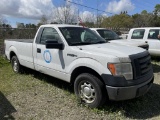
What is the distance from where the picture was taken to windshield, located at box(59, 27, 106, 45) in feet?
17.0

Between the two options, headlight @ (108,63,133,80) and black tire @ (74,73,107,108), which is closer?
headlight @ (108,63,133,80)

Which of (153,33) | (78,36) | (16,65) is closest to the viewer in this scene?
(78,36)

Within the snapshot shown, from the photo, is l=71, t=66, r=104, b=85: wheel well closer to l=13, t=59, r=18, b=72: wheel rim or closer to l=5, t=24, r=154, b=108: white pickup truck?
l=5, t=24, r=154, b=108: white pickup truck

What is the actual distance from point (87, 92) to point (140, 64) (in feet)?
4.15

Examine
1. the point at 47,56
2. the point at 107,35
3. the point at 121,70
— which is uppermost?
the point at 107,35

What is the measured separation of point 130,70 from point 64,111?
1638 mm

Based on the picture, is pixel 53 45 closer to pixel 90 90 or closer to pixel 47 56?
pixel 47 56

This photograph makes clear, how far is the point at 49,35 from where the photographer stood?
5.74 meters

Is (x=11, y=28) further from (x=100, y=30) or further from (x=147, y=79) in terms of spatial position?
(x=147, y=79)

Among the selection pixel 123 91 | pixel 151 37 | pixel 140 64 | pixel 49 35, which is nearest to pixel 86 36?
pixel 49 35

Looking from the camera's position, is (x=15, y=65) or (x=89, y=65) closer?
(x=89, y=65)

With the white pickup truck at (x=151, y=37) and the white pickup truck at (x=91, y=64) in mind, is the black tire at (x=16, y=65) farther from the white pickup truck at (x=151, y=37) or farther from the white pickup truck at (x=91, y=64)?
the white pickup truck at (x=151, y=37)

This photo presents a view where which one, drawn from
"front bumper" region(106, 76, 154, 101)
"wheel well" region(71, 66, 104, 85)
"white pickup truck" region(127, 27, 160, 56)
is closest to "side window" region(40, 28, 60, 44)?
"wheel well" region(71, 66, 104, 85)

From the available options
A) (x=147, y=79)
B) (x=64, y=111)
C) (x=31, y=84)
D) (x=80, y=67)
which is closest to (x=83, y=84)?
(x=80, y=67)
